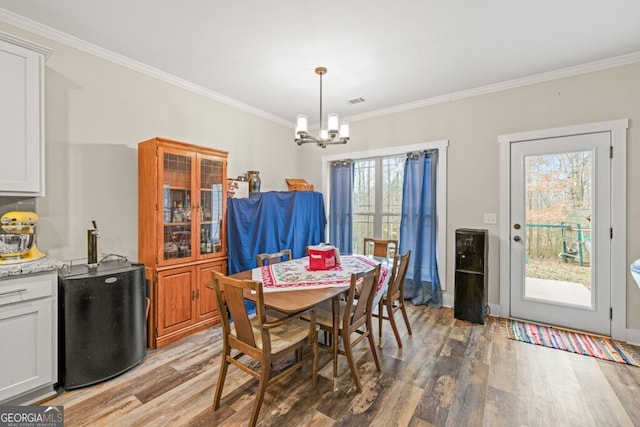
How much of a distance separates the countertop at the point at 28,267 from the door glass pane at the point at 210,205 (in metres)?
1.28

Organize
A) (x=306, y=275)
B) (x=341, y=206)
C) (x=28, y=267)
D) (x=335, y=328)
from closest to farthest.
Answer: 1. (x=28, y=267)
2. (x=335, y=328)
3. (x=306, y=275)
4. (x=341, y=206)

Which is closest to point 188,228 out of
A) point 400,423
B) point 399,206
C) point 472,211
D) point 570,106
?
point 400,423

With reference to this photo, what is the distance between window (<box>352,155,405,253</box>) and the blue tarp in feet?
2.10

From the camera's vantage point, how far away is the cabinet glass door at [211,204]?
310cm

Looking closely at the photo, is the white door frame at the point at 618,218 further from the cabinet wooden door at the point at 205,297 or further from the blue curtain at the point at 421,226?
the cabinet wooden door at the point at 205,297

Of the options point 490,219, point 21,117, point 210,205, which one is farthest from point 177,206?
point 490,219

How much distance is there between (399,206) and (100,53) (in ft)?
12.5

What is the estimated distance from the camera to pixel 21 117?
196cm

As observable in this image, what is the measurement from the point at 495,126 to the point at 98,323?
4.39 meters

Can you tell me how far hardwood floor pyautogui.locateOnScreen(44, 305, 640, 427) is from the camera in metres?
1.76

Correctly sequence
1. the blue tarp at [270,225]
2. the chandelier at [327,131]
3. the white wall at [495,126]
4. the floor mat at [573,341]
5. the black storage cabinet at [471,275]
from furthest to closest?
the blue tarp at [270,225]
the black storage cabinet at [471,275]
the white wall at [495,126]
the chandelier at [327,131]
the floor mat at [573,341]

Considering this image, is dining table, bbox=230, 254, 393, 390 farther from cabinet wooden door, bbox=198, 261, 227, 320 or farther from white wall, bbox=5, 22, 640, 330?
white wall, bbox=5, 22, 640, 330

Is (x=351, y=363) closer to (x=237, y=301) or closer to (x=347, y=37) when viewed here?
(x=237, y=301)

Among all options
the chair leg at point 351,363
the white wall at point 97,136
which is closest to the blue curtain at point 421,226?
the chair leg at point 351,363
